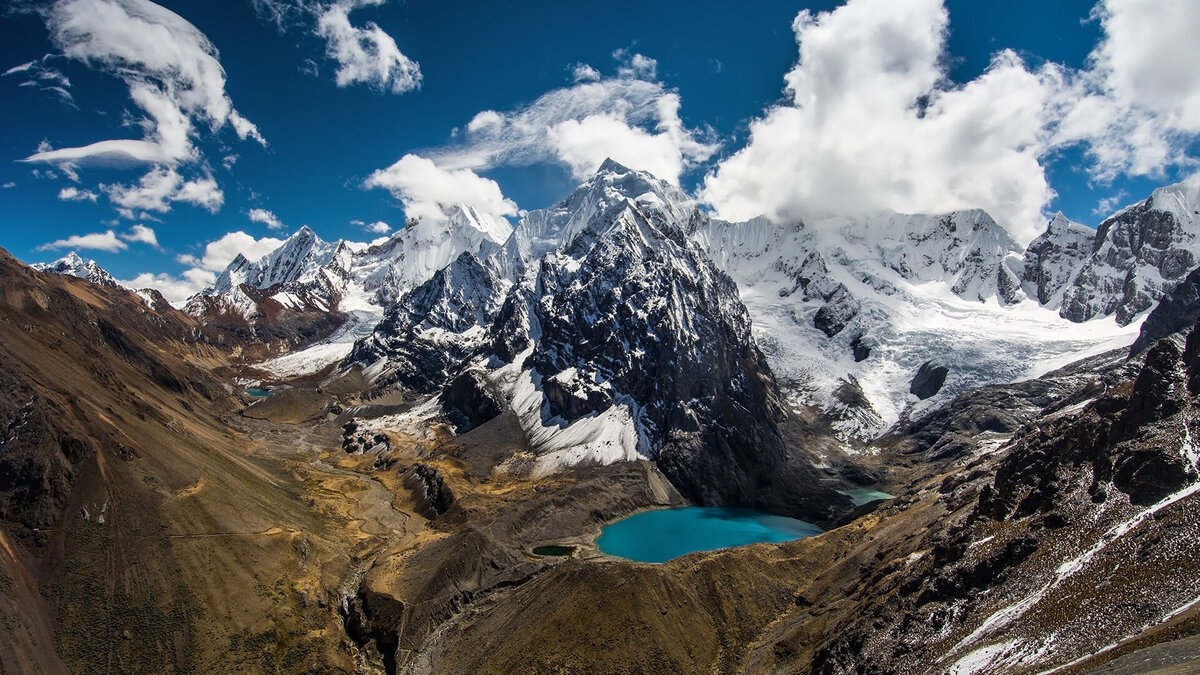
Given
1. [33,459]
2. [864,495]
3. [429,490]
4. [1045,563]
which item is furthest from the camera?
[864,495]

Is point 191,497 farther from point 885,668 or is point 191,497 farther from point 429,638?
point 885,668

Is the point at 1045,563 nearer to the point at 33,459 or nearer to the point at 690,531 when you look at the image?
the point at 690,531

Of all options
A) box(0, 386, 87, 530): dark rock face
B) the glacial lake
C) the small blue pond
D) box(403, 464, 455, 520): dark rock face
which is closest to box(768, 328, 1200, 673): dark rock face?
the glacial lake

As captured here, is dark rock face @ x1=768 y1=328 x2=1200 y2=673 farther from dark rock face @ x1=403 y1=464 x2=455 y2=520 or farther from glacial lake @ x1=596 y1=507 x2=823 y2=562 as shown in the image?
dark rock face @ x1=403 y1=464 x2=455 y2=520

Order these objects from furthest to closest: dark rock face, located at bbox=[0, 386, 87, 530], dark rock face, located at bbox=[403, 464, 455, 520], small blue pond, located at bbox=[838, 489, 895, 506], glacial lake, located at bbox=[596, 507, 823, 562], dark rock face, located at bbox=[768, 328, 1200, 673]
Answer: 1. small blue pond, located at bbox=[838, 489, 895, 506]
2. dark rock face, located at bbox=[403, 464, 455, 520]
3. glacial lake, located at bbox=[596, 507, 823, 562]
4. dark rock face, located at bbox=[0, 386, 87, 530]
5. dark rock face, located at bbox=[768, 328, 1200, 673]

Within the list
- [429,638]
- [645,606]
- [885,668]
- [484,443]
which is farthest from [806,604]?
[484,443]

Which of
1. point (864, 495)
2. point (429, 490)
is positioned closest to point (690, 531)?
point (429, 490)
